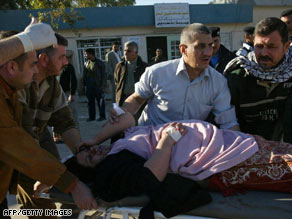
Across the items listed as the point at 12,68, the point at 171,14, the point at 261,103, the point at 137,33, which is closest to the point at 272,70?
the point at 261,103

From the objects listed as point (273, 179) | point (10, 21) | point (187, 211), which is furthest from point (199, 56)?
point (10, 21)

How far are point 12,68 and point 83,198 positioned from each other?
0.94m

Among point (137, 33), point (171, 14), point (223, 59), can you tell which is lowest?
point (223, 59)

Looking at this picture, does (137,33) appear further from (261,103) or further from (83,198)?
(83,198)

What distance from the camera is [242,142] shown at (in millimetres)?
2045

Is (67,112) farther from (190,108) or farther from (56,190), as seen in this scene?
(190,108)

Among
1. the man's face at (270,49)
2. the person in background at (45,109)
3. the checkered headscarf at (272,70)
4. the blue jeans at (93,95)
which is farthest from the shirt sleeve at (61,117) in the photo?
the blue jeans at (93,95)

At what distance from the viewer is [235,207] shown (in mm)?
1729

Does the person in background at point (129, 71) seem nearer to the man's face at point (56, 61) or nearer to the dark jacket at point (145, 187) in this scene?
the man's face at point (56, 61)

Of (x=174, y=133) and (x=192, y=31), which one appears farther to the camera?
(x=192, y=31)

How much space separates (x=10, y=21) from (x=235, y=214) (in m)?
13.1

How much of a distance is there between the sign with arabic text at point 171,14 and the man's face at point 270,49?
11.8 meters

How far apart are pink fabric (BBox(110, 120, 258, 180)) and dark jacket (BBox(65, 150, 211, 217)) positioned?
0.11 meters

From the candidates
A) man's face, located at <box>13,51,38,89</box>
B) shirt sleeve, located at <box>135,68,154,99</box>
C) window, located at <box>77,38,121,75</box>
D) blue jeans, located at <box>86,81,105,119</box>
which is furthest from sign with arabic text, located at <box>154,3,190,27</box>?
man's face, located at <box>13,51,38,89</box>
